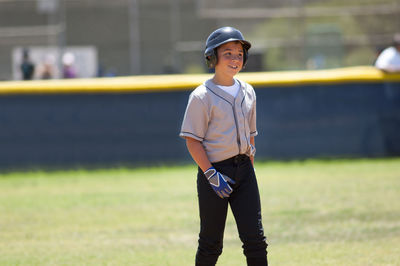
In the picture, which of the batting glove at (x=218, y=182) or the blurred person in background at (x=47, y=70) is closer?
the batting glove at (x=218, y=182)

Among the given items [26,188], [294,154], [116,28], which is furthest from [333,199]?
[116,28]

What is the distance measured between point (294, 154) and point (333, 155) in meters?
0.70

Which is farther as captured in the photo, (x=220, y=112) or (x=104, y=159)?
(x=104, y=159)

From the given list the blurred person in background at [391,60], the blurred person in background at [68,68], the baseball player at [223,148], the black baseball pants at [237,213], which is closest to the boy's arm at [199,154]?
the baseball player at [223,148]

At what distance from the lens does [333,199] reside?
858 cm

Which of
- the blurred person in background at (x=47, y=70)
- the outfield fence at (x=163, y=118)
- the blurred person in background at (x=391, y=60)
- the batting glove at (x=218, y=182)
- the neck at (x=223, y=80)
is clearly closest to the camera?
the batting glove at (x=218, y=182)

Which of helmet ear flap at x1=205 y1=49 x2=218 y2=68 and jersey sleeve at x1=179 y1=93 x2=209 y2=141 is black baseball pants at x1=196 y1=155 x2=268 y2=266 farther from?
helmet ear flap at x1=205 y1=49 x2=218 y2=68

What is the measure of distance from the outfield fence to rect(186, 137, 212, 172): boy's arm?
296 inches

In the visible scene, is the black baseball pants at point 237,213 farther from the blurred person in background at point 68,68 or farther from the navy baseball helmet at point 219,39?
the blurred person in background at point 68,68

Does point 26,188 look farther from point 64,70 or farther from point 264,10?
point 264,10

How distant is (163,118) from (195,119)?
766 cm

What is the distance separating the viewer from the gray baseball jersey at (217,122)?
4.26 metres

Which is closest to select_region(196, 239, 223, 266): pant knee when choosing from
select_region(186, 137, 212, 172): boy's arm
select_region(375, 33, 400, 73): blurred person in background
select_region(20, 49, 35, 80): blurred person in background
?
select_region(186, 137, 212, 172): boy's arm

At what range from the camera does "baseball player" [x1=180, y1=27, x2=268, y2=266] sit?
423 cm
